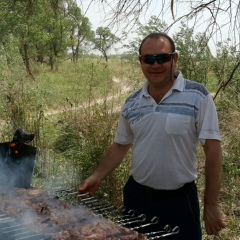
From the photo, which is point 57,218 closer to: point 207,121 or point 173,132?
point 173,132

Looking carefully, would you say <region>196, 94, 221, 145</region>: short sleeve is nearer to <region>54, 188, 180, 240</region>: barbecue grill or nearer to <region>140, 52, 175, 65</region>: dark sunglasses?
<region>140, 52, 175, 65</region>: dark sunglasses

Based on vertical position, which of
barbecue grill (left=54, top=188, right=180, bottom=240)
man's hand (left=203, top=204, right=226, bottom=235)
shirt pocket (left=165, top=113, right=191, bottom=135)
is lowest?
man's hand (left=203, top=204, right=226, bottom=235)

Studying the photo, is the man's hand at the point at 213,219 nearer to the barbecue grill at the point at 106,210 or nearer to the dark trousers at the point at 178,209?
the dark trousers at the point at 178,209

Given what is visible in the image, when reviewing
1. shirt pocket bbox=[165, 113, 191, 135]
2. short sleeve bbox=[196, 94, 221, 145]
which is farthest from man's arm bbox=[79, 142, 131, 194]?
short sleeve bbox=[196, 94, 221, 145]

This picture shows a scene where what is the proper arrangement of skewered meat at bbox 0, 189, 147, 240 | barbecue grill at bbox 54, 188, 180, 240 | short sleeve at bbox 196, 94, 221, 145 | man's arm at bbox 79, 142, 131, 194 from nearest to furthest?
skewered meat at bbox 0, 189, 147, 240 → barbecue grill at bbox 54, 188, 180, 240 → short sleeve at bbox 196, 94, 221, 145 → man's arm at bbox 79, 142, 131, 194

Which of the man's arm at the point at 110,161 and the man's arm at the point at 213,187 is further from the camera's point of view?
the man's arm at the point at 110,161

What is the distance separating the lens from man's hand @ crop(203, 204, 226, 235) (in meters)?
2.51

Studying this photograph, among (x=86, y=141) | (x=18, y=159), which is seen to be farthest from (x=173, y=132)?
(x=86, y=141)

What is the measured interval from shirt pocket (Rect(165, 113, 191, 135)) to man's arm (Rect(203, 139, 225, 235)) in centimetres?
18

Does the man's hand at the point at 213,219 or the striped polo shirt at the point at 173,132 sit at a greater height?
the striped polo shirt at the point at 173,132

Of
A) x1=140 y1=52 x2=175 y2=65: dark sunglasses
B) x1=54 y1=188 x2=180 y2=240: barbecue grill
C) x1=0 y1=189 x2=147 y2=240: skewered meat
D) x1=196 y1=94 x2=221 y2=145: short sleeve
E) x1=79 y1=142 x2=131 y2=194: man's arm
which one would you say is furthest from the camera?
x1=79 y1=142 x2=131 y2=194: man's arm

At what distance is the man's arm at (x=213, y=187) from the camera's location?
2.52 meters

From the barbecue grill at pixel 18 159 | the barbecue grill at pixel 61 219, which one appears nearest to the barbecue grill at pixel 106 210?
the barbecue grill at pixel 61 219

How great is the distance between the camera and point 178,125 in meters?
2.55
